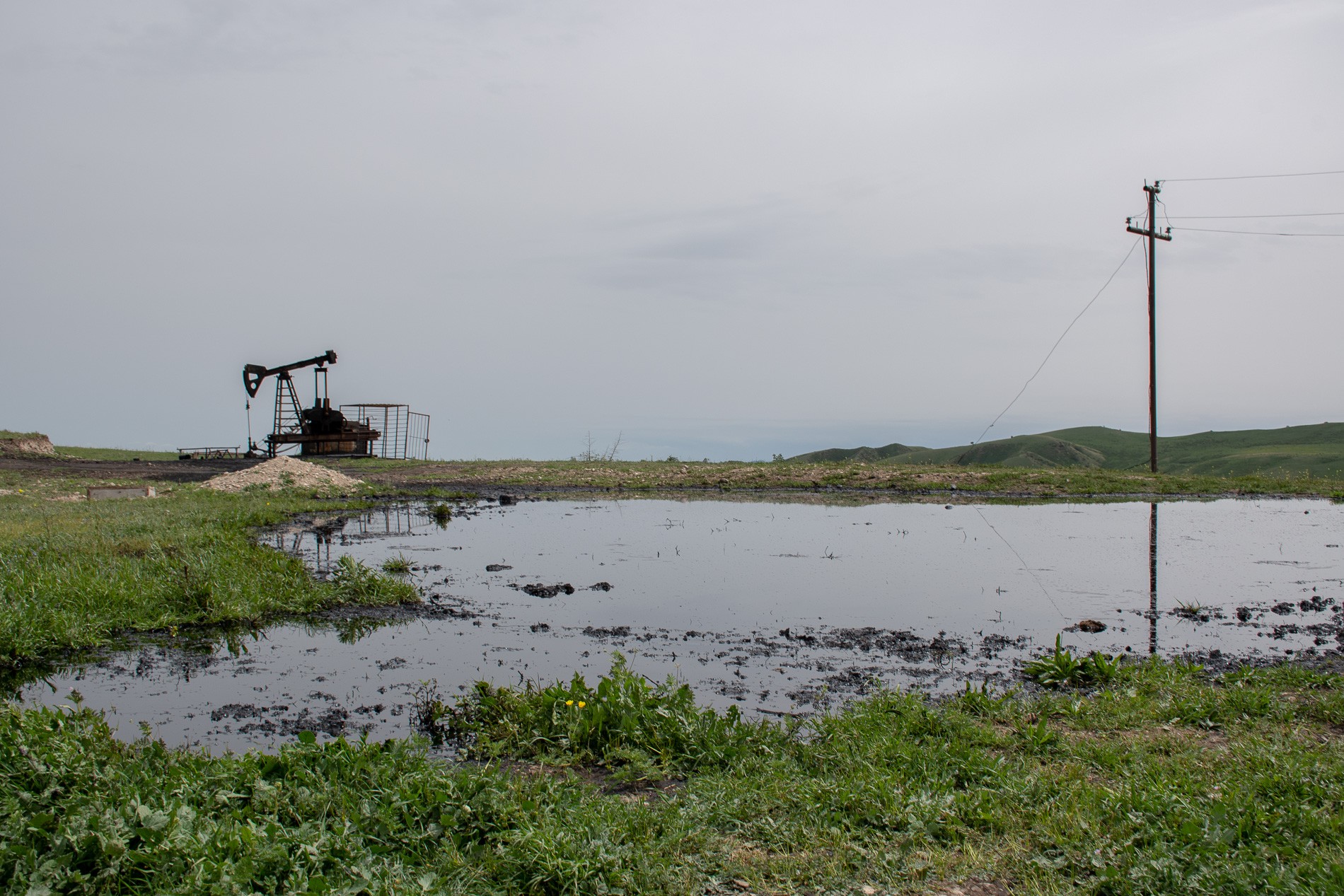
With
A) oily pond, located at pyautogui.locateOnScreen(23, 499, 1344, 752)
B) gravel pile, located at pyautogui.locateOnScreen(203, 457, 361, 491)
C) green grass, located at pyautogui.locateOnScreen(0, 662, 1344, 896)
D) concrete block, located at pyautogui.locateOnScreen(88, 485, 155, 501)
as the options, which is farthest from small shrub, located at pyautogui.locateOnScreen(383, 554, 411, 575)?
gravel pile, located at pyautogui.locateOnScreen(203, 457, 361, 491)

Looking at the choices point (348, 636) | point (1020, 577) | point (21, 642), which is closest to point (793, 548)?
point (1020, 577)

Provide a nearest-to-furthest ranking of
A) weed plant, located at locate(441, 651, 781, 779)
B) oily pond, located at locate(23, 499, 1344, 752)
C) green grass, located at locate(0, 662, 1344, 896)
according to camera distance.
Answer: green grass, located at locate(0, 662, 1344, 896), weed plant, located at locate(441, 651, 781, 779), oily pond, located at locate(23, 499, 1344, 752)

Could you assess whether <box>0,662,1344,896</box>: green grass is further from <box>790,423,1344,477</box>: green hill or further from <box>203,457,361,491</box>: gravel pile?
<box>790,423,1344,477</box>: green hill

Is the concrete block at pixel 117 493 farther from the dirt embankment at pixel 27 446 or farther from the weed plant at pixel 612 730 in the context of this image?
the dirt embankment at pixel 27 446

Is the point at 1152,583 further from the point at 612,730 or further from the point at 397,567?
the point at 397,567

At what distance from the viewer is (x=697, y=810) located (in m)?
4.25

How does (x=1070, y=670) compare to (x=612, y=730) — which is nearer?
(x=612, y=730)

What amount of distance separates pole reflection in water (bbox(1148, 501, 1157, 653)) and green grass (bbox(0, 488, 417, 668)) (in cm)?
790

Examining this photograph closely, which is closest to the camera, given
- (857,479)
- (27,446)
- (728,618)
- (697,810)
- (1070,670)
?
(697,810)

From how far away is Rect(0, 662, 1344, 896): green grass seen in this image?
3.57m

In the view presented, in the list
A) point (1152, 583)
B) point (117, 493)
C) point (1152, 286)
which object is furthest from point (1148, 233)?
point (117, 493)

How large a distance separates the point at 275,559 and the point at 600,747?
7.50 meters

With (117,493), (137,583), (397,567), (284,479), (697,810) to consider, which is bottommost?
(697,810)

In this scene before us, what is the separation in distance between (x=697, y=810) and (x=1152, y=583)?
943 cm
